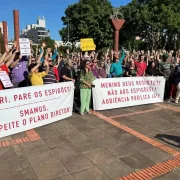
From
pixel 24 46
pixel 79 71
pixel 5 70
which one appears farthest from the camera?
pixel 79 71

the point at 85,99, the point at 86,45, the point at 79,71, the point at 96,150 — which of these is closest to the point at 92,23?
the point at 86,45

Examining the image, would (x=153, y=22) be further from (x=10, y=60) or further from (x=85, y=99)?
(x=10, y=60)

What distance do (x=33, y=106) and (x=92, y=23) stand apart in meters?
37.1

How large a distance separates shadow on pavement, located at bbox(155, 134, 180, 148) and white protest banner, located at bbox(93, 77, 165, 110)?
2469mm

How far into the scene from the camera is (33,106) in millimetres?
5895

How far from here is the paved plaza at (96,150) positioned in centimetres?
389

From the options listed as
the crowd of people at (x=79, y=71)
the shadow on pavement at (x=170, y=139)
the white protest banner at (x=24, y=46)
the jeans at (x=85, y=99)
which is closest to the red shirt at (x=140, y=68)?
the crowd of people at (x=79, y=71)

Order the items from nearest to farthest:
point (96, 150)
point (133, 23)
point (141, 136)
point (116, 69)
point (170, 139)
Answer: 1. point (96, 150)
2. point (170, 139)
3. point (141, 136)
4. point (116, 69)
5. point (133, 23)

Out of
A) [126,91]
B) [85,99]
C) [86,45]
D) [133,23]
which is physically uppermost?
[133,23]

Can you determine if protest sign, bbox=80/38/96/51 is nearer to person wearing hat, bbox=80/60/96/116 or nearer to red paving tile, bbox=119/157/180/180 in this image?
person wearing hat, bbox=80/60/96/116

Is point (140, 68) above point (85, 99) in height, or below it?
above

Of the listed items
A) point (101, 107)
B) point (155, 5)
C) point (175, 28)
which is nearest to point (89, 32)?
point (155, 5)

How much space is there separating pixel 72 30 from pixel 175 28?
18.0 metres

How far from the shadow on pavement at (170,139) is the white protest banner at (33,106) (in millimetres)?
2568
